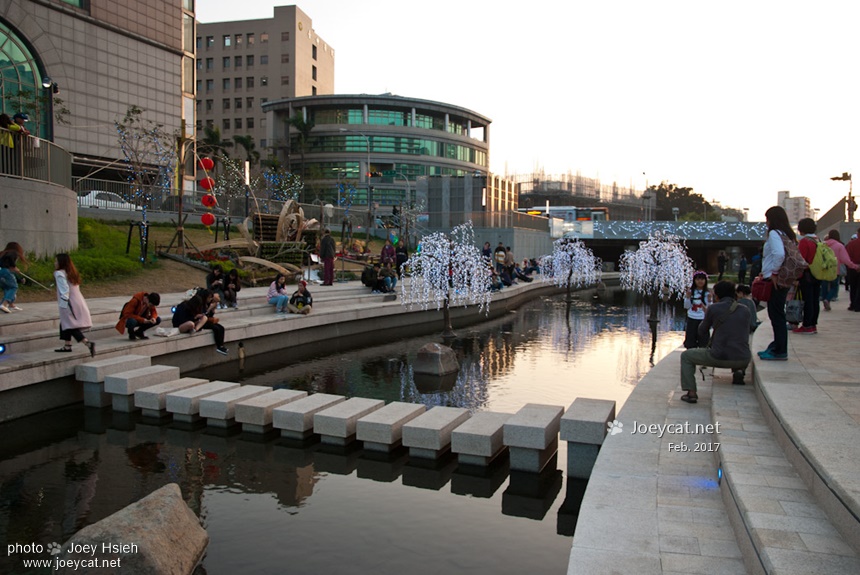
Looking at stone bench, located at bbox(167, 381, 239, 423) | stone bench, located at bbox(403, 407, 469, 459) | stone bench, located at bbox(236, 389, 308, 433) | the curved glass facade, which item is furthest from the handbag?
the curved glass facade

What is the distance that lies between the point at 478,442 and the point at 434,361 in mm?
5613

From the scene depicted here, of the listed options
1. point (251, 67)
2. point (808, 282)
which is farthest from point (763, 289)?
point (251, 67)

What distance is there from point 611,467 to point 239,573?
361cm

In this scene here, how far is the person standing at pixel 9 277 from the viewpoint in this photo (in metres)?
13.2

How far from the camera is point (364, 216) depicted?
48.1 m

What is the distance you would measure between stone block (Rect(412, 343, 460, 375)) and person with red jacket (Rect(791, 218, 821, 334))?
6.44m

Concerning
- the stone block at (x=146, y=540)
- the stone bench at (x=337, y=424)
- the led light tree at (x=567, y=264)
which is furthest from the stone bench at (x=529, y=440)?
the led light tree at (x=567, y=264)

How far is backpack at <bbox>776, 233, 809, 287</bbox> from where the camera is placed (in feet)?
27.4

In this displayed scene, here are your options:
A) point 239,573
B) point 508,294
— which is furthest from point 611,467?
point 508,294

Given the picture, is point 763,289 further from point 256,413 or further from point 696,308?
point 256,413

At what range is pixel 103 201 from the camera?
2989 cm

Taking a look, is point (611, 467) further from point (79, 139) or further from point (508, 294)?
point (79, 139)

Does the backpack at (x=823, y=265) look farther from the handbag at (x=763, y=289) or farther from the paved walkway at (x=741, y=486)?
the paved walkway at (x=741, y=486)

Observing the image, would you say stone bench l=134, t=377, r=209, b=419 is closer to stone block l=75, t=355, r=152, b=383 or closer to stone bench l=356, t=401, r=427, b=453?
stone block l=75, t=355, r=152, b=383
